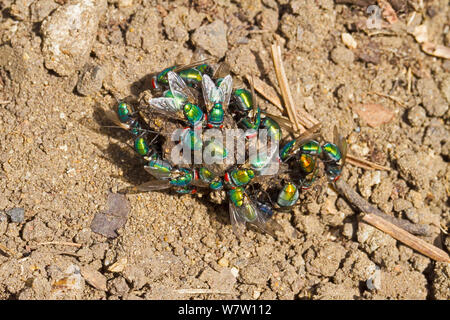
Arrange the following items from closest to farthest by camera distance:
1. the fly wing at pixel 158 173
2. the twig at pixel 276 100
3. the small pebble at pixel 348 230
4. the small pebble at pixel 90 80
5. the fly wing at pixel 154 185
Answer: the fly wing at pixel 158 173 → the fly wing at pixel 154 185 → the small pebble at pixel 90 80 → the small pebble at pixel 348 230 → the twig at pixel 276 100

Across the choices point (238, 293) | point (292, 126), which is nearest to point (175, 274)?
point (238, 293)

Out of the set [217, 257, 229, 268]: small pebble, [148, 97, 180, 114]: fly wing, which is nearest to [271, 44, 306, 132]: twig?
[148, 97, 180, 114]: fly wing

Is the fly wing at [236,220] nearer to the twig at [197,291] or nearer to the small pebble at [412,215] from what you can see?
the twig at [197,291]

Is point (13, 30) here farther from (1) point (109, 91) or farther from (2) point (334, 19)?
(2) point (334, 19)

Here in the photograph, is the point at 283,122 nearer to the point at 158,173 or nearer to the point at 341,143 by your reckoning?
the point at 341,143

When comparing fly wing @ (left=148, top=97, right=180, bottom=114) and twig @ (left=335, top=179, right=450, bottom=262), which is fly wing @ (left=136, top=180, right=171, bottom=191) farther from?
twig @ (left=335, top=179, right=450, bottom=262)

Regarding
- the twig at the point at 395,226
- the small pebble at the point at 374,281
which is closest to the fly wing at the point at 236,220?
the twig at the point at 395,226
